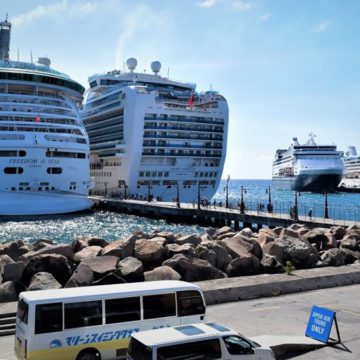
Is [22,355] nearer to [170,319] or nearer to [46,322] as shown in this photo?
[46,322]

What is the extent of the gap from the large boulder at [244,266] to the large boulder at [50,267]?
5.08 metres

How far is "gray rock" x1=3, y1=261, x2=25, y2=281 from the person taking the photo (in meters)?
13.3

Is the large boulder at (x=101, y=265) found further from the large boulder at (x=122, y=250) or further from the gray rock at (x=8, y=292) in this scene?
the gray rock at (x=8, y=292)

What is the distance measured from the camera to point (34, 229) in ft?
137

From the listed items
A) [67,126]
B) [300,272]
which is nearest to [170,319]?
[300,272]

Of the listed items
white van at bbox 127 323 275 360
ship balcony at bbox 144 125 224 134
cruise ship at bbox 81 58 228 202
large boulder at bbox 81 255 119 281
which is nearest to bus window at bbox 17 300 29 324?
white van at bbox 127 323 275 360

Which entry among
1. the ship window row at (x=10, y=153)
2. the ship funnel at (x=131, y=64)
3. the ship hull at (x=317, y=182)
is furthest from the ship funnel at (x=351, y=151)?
Result: the ship window row at (x=10, y=153)

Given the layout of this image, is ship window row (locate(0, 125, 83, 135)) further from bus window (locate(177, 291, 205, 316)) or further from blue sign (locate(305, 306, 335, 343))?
blue sign (locate(305, 306, 335, 343))

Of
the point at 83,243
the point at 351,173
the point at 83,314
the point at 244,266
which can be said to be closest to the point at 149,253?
the point at 244,266

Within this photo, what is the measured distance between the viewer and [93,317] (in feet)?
27.7

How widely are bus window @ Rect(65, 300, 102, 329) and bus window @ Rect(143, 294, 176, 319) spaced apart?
932 millimetres

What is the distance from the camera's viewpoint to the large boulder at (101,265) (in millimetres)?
13031

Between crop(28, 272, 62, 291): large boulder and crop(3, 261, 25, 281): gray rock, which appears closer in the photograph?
crop(28, 272, 62, 291): large boulder

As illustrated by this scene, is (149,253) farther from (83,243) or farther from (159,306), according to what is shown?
(159,306)
